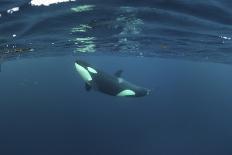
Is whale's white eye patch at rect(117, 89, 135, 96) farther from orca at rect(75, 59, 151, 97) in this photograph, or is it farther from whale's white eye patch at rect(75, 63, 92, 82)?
whale's white eye patch at rect(75, 63, 92, 82)

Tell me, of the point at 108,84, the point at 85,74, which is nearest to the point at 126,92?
the point at 108,84

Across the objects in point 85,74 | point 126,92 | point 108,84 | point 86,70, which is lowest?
point 126,92

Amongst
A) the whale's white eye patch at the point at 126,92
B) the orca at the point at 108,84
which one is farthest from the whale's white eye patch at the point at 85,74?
the whale's white eye patch at the point at 126,92

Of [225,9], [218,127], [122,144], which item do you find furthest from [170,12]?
[218,127]

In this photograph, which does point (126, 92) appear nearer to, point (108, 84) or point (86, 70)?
point (108, 84)

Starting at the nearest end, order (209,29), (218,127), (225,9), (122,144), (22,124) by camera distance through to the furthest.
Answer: (225,9) → (209,29) → (122,144) → (22,124) → (218,127)

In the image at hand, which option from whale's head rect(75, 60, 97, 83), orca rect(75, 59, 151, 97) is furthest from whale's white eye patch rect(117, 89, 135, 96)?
whale's head rect(75, 60, 97, 83)

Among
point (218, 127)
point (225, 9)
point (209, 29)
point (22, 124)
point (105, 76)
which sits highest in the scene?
point (225, 9)

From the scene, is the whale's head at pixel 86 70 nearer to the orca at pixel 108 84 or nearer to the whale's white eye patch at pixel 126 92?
the orca at pixel 108 84

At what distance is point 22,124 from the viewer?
55844 millimetres

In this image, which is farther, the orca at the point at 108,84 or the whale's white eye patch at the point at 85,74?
the whale's white eye patch at the point at 85,74

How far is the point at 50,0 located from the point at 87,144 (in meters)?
33.2

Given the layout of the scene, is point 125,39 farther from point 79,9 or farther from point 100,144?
point 100,144

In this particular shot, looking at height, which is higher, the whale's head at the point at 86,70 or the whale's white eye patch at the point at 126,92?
the whale's head at the point at 86,70
